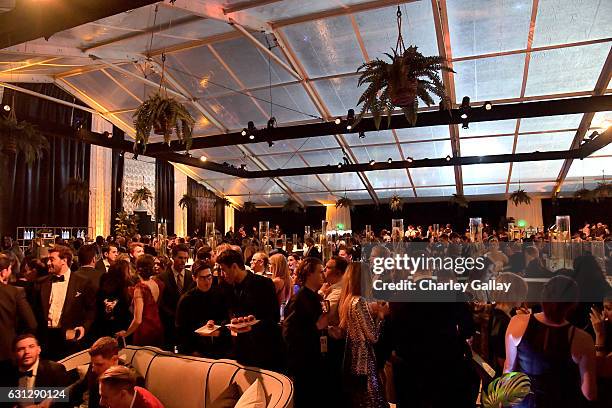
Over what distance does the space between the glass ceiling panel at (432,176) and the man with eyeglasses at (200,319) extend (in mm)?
12988

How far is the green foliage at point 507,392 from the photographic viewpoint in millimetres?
1612

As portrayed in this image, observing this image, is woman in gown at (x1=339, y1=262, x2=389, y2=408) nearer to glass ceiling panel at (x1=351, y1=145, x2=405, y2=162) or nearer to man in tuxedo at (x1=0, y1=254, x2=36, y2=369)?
man in tuxedo at (x1=0, y1=254, x2=36, y2=369)

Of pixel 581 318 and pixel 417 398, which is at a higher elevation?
pixel 581 318

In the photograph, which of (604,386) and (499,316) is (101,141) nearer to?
(499,316)

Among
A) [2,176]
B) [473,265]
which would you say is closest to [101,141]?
[2,176]

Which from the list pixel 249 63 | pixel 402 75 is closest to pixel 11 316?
pixel 402 75

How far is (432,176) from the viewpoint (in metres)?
16.1

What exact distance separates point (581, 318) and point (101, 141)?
36.5 ft

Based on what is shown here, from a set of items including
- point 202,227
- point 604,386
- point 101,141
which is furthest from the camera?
point 202,227

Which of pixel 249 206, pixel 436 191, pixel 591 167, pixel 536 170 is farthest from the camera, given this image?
pixel 249 206

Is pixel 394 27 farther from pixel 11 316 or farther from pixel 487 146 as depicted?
pixel 11 316

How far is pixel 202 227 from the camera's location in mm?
20047

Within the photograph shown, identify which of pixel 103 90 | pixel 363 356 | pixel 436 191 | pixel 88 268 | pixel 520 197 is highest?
pixel 103 90

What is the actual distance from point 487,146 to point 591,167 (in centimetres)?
426
